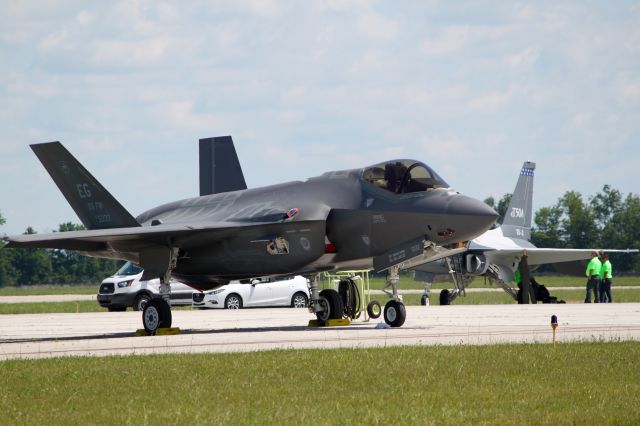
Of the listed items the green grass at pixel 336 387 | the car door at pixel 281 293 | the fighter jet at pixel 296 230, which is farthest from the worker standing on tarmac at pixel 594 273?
the green grass at pixel 336 387

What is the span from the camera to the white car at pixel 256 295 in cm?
3519

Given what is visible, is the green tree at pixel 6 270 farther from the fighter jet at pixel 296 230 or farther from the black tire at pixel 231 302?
the fighter jet at pixel 296 230

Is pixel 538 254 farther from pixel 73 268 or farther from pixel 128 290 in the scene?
pixel 73 268

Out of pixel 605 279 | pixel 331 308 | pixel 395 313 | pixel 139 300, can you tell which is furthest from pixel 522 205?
pixel 395 313

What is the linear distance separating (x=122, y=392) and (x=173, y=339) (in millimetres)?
7412

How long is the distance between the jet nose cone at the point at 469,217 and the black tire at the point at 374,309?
4.73 m

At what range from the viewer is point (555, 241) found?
122 m

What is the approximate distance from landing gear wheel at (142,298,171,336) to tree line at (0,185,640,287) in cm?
8902

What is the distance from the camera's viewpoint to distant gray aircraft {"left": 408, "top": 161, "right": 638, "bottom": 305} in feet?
126

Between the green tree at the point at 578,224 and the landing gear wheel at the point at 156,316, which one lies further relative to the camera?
the green tree at the point at 578,224

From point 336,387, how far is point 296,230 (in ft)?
31.5

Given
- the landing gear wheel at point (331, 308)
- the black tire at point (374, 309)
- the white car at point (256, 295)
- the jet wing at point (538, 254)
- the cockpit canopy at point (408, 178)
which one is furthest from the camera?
the jet wing at point (538, 254)

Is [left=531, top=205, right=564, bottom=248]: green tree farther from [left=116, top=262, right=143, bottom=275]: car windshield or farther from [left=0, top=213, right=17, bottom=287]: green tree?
[left=116, top=262, right=143, bottom=275]: car windshield

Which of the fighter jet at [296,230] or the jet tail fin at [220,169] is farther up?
the jet tail fin at [220,169]
